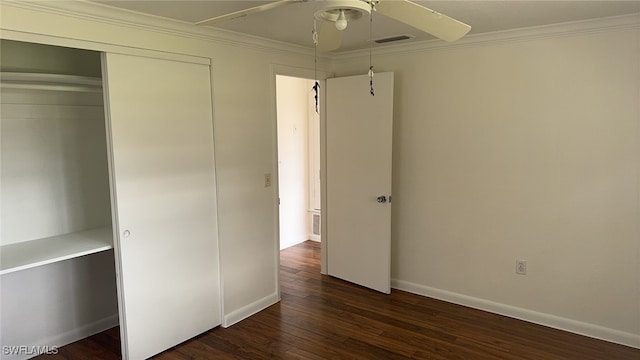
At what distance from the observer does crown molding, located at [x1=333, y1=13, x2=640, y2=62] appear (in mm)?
2723

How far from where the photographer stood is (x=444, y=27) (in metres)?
1.81

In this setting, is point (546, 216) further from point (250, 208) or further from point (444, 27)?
point (250, 208)

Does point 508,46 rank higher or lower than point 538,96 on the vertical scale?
higher

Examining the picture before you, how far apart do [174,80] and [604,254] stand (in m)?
3.28

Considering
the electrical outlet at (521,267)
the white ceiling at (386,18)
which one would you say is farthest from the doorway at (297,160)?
the electrical outlet at (521,267)

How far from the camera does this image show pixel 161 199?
2.76m

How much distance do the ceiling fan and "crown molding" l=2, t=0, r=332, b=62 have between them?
3.42ft

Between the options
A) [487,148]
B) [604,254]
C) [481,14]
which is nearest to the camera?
[481,14]

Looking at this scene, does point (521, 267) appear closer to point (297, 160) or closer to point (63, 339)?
point (297, 160)

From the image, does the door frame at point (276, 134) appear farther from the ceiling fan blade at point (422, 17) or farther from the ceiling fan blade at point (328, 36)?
the ceiling fan blade at point (422, 17)

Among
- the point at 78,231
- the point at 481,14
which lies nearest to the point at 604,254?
the point at 481,14

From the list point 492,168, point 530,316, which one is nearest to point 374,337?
point 530,316

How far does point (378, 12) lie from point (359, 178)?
231 centimetres

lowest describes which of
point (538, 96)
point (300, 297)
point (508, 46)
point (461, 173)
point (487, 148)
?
point (300, 297)
